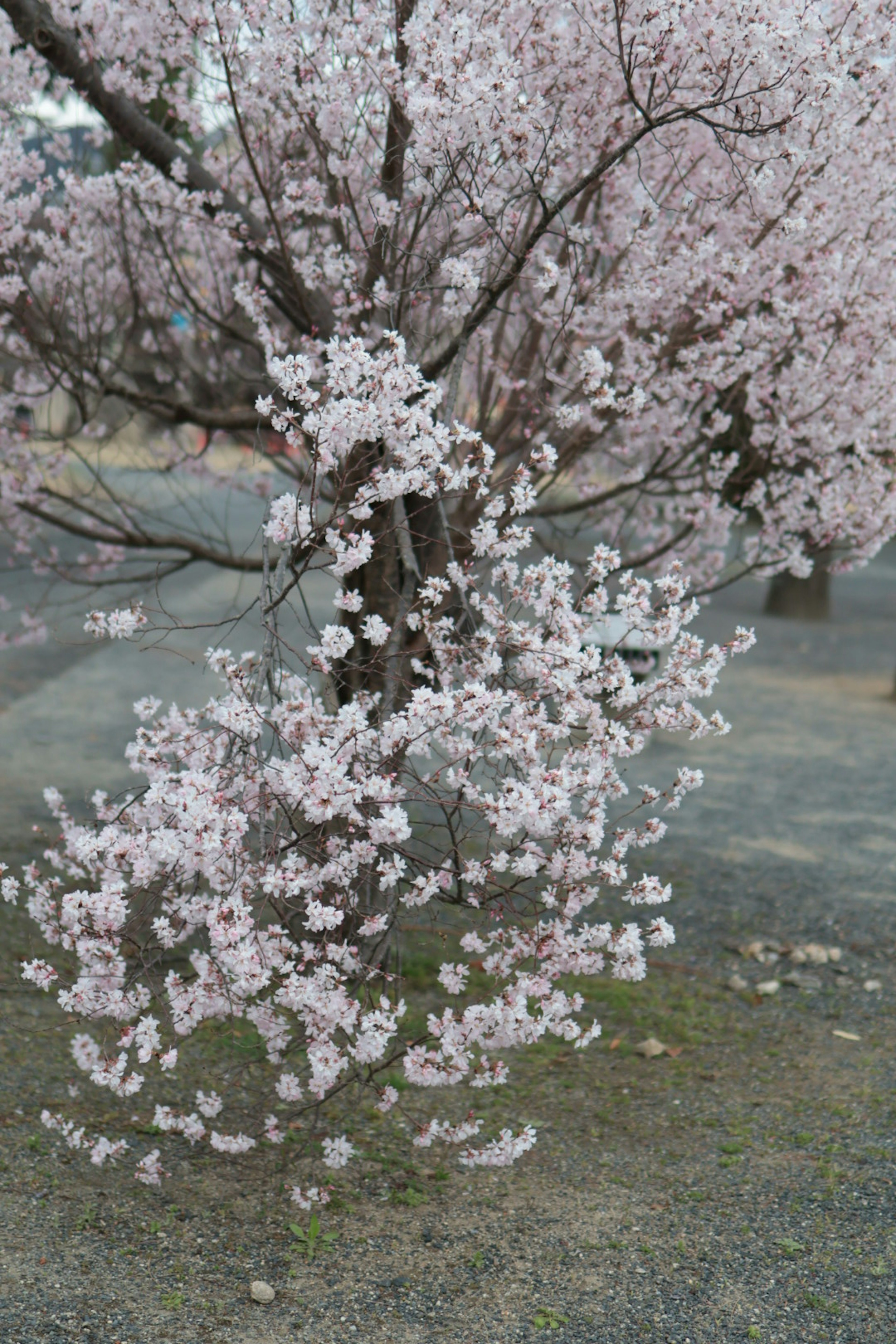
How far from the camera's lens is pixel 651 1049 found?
219 inches

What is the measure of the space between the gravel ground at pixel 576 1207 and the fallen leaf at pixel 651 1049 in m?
0.04

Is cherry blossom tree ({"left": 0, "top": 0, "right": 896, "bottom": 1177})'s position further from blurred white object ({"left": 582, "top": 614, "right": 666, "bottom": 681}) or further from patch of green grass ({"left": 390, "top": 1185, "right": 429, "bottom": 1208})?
blurred white object ({"left": 582, "top": 614, "right": 666, "bottom": 681})

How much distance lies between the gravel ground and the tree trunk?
40.2 ft

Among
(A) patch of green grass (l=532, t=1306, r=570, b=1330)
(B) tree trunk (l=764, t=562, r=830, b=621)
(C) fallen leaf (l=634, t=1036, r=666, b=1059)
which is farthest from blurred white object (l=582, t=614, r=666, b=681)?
(B) tree trunk (l=764, t=562, r=830, b=621)

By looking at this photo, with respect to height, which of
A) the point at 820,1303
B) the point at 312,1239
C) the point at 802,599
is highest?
the point at 802,599

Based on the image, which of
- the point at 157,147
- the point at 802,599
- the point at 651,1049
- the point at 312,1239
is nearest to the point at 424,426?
the point at 312,1239

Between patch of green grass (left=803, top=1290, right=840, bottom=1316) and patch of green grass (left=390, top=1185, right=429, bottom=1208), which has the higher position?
patch of green grass (left=390, top=1185, right=429, bottom=1208)

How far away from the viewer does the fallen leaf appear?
5.55 meters

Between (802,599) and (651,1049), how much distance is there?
46.0ft

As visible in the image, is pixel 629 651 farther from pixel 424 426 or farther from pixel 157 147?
pixel 424 426

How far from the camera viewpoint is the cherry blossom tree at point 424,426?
3730 millimetres

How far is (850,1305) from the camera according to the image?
372 centimetres

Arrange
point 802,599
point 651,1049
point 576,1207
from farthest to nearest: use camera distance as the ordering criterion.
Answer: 1. point 802,599
2. point 651,1049
3. point 576,1207

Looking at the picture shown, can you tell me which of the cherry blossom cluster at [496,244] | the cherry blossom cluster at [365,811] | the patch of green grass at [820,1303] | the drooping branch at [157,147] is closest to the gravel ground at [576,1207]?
the patch of green grass at [820,1303]
